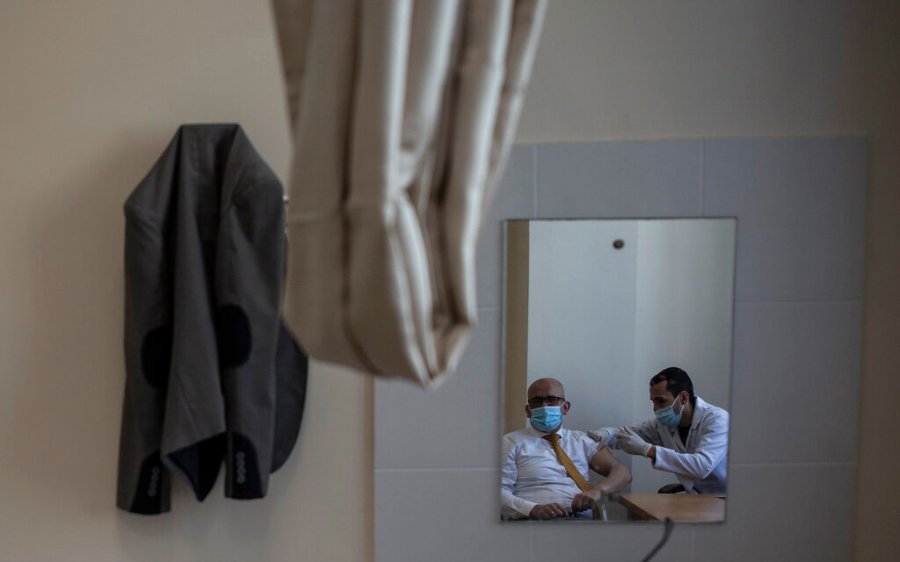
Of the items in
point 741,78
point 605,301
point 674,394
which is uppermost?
point 741,78

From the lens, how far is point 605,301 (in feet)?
3.65

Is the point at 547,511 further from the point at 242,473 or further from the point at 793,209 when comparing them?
the point at 793,209

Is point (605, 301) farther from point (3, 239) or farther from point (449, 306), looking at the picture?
point (3, 239)

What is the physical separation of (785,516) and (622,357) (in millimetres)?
414

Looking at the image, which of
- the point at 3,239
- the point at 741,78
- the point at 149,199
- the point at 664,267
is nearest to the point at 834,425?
the point at 664,267

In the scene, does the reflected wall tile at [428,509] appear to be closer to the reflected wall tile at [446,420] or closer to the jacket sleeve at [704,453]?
the reflected wall tile at [446,420]

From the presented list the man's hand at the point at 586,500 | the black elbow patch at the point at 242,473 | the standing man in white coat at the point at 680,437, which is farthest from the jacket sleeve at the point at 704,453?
the black elbow patch at the point at 242,473

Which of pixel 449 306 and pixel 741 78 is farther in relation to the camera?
pixel 741 78

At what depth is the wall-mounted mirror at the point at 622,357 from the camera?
110 centimetres

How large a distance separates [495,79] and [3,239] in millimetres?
1174

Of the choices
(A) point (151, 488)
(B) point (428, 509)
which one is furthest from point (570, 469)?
(A) point (151, 488)

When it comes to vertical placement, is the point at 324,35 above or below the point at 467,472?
above

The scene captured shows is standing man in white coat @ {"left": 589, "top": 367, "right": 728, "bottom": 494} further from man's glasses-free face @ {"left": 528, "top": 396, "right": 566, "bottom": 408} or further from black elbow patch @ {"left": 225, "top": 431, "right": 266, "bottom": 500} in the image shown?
black elbow patch @ {"left": 225, "top": 431, "right": 266, "bottom": 500}

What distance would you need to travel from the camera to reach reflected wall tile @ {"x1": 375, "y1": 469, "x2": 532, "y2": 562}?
1.12 meters
